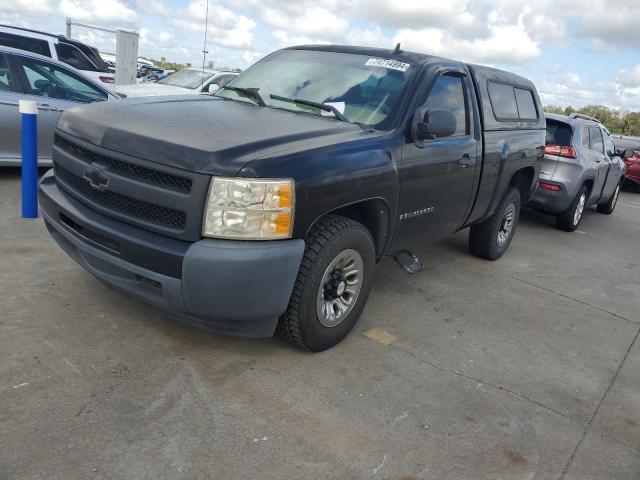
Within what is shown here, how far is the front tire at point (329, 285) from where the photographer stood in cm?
314

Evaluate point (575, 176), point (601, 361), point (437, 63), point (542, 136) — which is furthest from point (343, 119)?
point (575, 176)

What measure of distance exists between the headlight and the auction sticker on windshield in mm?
1737

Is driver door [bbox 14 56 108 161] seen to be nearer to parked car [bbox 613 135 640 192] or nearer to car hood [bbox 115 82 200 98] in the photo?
car hood [bbox 115 82 200 98]

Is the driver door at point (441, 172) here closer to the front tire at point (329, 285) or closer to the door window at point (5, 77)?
the front tire at point (329, 285)

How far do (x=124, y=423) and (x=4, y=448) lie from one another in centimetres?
49

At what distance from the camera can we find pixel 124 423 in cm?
265

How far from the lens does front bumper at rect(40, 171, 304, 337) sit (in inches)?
108

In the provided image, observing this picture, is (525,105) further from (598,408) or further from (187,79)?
(187,79)

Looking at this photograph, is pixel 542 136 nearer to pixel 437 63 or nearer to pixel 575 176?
pixel 575 176

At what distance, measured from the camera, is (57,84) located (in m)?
7.14

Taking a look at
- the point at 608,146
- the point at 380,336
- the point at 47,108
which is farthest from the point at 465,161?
the point at 608,146

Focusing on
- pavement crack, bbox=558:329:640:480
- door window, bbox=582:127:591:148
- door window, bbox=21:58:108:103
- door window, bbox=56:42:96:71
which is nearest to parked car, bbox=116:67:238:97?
door window, bbox=56:42:96:71

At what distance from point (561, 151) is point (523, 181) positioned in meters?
1.96

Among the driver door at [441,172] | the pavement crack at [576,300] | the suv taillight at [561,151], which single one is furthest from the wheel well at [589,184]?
the driver door at [441,172]
